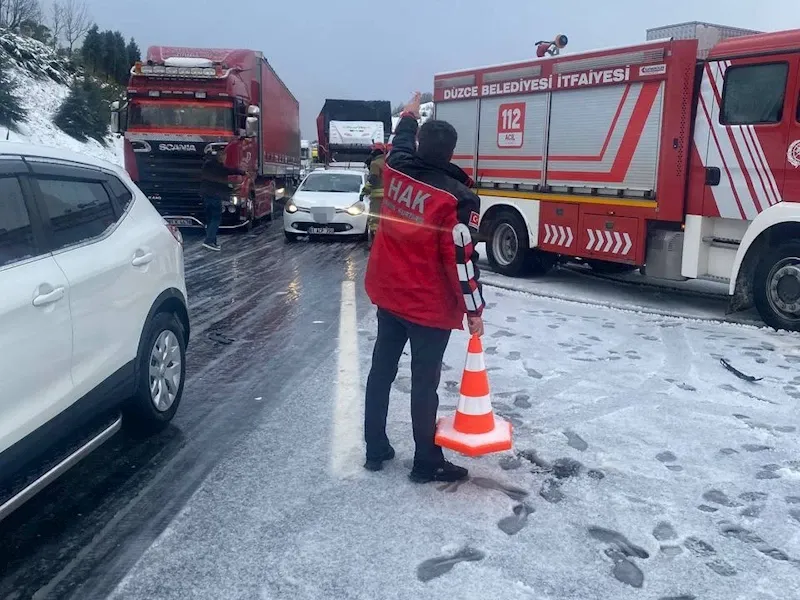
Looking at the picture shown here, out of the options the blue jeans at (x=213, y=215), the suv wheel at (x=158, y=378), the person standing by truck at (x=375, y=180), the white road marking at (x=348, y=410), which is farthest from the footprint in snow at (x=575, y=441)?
the blue jeans at (x=213, y=215)

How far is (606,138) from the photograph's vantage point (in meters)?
9.36

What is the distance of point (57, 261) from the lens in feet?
11.5

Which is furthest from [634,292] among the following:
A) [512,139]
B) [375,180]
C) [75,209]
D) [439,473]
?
[75,209]

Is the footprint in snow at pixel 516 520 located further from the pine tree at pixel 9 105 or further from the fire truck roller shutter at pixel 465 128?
the pine tree at pixel 9 105

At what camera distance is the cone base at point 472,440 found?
4.02 meters

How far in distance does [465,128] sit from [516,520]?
354 inches

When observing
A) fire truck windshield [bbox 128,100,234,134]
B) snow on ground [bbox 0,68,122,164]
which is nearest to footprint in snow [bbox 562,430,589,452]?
fire truck windshield [bbox 128,100,234,134]

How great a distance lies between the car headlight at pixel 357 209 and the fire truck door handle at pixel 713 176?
7952 millimetres

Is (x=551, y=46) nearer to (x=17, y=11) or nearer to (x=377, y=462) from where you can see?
(x=377, y=462)

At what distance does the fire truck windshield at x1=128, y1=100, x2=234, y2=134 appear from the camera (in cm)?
1630

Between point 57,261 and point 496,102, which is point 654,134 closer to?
point 496,102

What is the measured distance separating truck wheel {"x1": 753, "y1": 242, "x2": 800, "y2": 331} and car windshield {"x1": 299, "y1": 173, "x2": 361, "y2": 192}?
9.79 meters

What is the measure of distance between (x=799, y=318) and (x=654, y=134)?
2.56 metres

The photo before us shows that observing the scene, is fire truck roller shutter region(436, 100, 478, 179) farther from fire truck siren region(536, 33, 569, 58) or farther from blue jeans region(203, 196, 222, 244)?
blue jeans region(203, 196, 222, 244)
